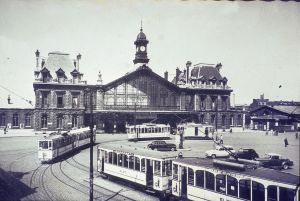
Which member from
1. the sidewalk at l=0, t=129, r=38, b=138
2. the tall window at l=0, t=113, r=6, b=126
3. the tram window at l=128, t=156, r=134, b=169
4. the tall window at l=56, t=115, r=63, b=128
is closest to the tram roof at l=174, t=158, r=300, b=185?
the tram window at l=128, t=156, r=134, b=169

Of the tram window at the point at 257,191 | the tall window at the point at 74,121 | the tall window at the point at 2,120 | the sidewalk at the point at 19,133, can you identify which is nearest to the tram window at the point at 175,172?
the tram window at the point at 257,191

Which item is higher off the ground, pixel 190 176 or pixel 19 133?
pixel 190 176

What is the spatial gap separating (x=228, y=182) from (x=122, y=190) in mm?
7110

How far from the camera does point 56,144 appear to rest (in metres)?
25.8

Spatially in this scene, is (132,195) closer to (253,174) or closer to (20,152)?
(253,174)

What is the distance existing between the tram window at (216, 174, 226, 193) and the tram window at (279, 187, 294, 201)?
2.46 m

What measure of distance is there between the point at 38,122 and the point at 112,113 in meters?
11.8

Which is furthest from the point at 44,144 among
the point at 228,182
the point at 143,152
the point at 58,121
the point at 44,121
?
the point at 58,121

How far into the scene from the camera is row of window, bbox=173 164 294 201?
10625mm

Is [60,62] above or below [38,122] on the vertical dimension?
above

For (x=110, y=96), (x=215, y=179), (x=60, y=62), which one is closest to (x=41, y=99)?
(x=60, y=62)

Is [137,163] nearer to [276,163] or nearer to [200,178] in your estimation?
[200,178]

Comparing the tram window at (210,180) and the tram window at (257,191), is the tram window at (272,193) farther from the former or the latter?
the tram window at (210,180)

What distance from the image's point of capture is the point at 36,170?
22016 millimetres
